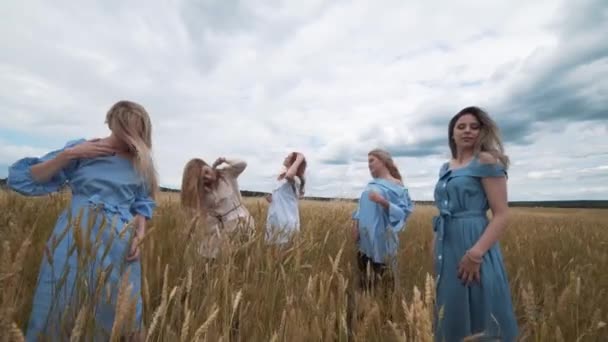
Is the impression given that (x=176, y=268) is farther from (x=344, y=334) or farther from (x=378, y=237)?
(x=378, y=237)

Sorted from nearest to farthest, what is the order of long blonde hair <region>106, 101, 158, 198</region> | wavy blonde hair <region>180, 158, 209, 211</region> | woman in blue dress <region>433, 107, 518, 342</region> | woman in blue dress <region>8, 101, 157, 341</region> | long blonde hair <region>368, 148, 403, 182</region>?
woman in blue dress <region>8, 101, 157, 341</region> < long blonde hair <region>106, 101, 158, 198</region> < woman in blue dress <region>433, 107, 518, 342</region> < wavy blonde hair <region>180, 158, 209, 211</region> < long blonde hair <region>368, 148, 403, 182</region>

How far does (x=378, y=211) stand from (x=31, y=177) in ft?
8.41

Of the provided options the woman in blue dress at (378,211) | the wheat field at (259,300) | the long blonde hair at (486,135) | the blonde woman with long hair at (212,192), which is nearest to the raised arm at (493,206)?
the long blonde hair at (486,135)

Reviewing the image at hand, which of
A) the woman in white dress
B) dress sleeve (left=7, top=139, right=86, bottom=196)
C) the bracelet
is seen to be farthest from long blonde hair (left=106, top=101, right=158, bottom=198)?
the bracelet

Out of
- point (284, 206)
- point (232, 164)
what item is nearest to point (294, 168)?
point (284, 206)

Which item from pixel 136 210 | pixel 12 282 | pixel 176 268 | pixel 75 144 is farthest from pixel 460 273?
pixel 75 144

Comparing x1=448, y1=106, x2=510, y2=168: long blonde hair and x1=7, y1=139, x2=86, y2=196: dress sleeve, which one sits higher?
x1=448, y1=106, x2=510, y2=168: long blonde hair

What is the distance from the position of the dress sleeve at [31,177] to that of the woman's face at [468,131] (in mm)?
2021

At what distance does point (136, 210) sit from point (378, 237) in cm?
207

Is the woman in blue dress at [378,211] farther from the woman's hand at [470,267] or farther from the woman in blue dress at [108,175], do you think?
the woman in blue dress at [108,175]

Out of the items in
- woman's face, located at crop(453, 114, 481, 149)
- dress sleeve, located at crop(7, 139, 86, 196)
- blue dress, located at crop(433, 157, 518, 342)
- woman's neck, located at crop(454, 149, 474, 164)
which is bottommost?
blue dress, located at crop(433, 157, 518, 342)

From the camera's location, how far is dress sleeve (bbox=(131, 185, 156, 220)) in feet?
6.35

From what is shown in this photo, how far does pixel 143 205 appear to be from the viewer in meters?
1.95

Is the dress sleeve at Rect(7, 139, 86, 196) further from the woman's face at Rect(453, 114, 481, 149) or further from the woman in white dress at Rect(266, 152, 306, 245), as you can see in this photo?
the woman's face at Rect(453, 114, 481, 149)
